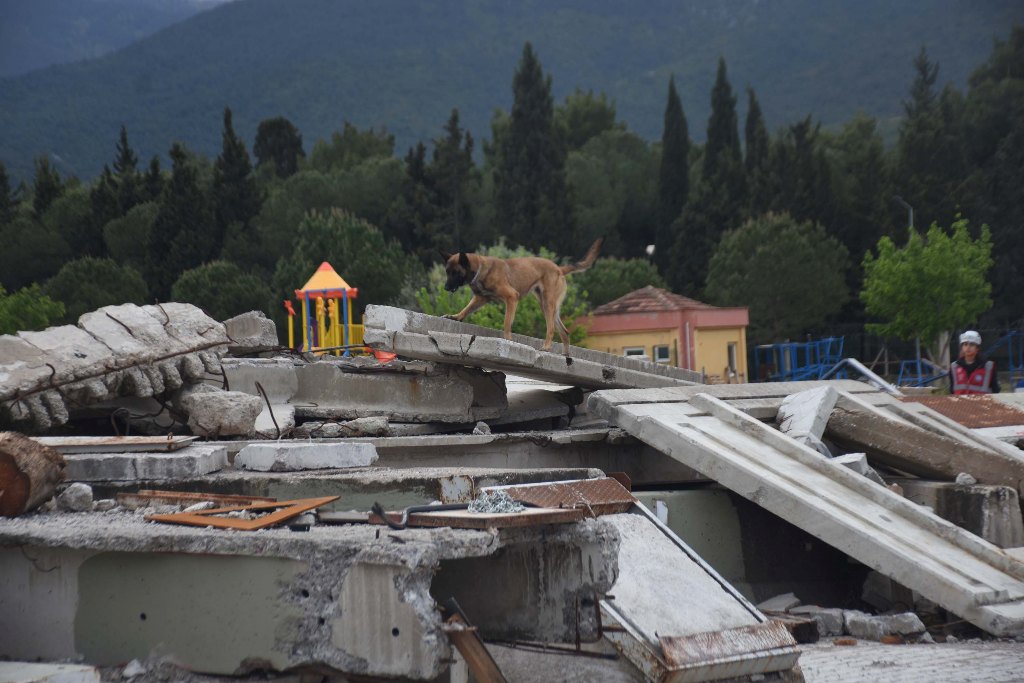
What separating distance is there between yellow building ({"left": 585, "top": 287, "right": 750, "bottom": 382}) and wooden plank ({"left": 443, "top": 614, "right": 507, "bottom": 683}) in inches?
1220

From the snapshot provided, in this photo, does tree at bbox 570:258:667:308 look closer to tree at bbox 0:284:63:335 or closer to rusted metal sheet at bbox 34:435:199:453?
tree at bbox 0:284:63:335

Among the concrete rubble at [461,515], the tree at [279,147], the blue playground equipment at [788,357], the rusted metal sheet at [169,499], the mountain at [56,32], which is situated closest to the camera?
the concrete rubble at [461,515]

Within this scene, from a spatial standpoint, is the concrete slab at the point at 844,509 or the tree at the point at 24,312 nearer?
the concrete slab at the point at 844,509

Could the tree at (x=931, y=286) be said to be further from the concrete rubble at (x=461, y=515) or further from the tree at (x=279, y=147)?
the tree at (x=279, y=147)

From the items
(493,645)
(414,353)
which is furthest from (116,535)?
(414,353)

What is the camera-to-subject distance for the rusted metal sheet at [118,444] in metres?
7.07

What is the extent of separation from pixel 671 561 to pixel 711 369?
104 ft

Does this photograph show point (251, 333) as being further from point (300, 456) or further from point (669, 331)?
point (669, 331)

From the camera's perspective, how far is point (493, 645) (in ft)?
17.0

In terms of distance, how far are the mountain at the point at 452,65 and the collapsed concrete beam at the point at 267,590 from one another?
10880 cm

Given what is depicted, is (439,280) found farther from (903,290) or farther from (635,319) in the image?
(903,290)

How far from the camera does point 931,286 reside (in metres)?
36.4

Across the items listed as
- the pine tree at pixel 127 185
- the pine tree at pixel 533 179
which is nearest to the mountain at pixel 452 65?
the pine tree at pixel 127 185

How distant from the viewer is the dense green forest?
43938 millimetres
